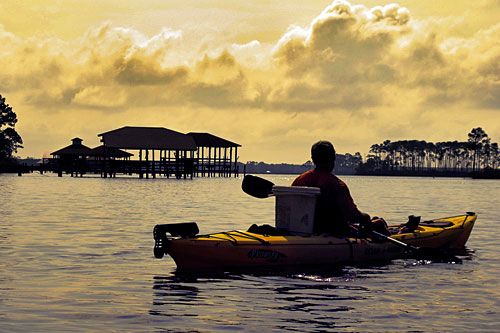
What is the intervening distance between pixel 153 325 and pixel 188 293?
2229mm

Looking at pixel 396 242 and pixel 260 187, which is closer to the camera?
pixel 396 242

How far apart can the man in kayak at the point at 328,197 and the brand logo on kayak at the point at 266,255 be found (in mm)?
1092

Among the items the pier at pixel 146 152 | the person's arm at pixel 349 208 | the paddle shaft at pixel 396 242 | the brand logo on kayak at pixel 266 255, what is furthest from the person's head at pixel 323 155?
the pier at pixel 146 152

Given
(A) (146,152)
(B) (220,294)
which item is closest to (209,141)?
(A) (146,152)

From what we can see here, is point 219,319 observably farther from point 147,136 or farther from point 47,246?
point 147,136

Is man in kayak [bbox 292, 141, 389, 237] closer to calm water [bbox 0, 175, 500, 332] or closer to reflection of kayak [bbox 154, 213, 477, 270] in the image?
reflection of kayak [bbox 154, 213, 477, 270]

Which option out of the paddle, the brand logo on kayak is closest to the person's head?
the paddle

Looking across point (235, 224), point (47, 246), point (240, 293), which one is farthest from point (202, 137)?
point (240, 293)

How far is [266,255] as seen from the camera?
1267 cm

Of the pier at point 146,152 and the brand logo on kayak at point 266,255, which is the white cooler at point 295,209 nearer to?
the brand logo on kayak at point 266,255

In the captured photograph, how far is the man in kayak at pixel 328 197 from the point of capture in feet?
43.5

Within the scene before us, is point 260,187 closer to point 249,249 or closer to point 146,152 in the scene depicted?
point 249,249

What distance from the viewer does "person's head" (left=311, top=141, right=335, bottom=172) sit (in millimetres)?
13328

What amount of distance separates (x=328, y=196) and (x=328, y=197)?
0.02m
